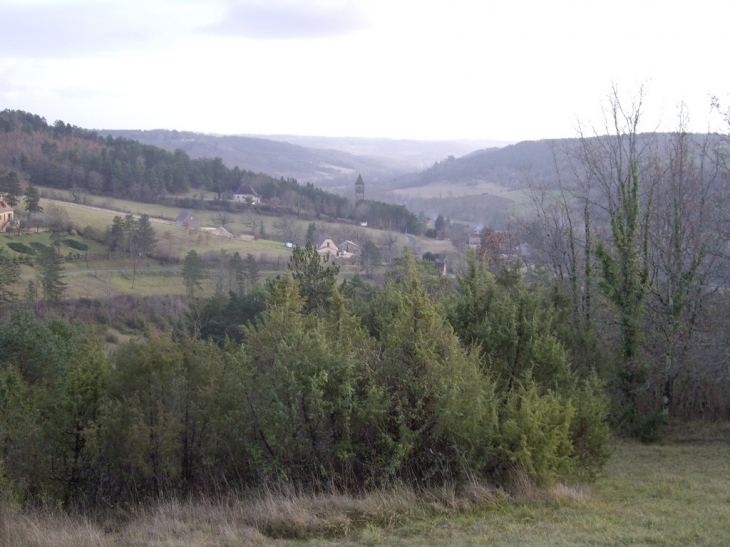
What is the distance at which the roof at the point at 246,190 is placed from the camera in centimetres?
8190

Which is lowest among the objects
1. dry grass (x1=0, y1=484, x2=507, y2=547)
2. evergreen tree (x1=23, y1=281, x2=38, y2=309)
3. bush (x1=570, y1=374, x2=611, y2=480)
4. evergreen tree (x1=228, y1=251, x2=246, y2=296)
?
evergreen tree (x1=23, y1=281, x2=38, y2=309)

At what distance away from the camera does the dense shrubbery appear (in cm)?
746

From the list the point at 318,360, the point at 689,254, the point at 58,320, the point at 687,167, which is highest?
the point at 687,167

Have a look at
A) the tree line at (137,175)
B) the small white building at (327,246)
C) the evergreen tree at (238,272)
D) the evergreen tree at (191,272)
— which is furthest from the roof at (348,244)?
the evergreen tree at (191,272)

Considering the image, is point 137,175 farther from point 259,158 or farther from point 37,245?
point 259,158

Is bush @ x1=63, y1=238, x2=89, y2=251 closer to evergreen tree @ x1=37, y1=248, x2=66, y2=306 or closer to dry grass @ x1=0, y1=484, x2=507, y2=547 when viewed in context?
evergreen tree @ x1=37, y1=248, x2=66, y2=306

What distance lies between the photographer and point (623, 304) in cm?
1410

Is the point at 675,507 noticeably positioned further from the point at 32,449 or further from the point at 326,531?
the point at 32,449

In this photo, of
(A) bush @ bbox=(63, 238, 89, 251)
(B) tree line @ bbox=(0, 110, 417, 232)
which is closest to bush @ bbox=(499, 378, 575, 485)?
(A) bush @ bbox=(63, 238, 89, 251)

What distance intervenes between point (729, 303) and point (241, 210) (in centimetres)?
6676

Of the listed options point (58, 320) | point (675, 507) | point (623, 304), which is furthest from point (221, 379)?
point (58, 320)

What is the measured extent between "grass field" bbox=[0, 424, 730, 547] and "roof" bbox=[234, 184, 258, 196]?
76241 mm

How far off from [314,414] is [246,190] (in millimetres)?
77869

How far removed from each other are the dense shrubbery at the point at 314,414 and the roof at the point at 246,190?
239 feet
